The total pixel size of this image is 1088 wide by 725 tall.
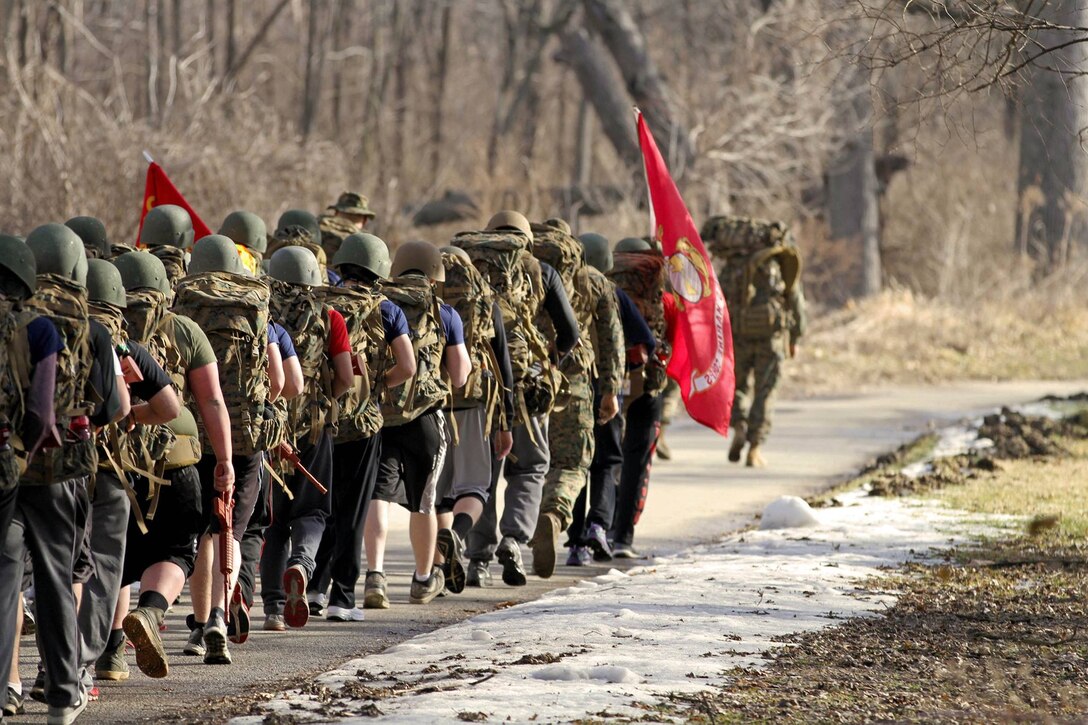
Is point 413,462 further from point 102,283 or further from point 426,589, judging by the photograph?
point 102,283

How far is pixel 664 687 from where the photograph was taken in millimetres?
6094

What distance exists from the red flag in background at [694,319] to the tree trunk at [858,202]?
20.5 meters

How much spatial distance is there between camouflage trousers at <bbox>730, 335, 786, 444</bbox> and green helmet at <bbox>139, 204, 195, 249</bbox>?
622 cm

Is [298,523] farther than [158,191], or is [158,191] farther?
[158,191]

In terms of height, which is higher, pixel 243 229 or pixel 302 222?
pixel 302 222

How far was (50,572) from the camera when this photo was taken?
18.5 ft

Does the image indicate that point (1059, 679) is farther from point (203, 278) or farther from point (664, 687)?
point (203, 278)

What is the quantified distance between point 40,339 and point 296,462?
7.90 feet

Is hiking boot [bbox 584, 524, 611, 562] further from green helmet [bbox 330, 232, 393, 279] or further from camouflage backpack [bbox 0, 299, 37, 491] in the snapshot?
camouflage backpack [bbox 0, 299, 37, 491]

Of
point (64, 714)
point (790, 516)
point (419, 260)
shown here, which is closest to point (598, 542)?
point (790, 516)

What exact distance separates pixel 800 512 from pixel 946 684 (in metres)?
4.68

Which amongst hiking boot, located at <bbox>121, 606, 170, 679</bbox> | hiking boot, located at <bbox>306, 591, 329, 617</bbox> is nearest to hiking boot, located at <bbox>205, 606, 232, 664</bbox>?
hiking boot, located at <bbox>121, 606, 170, 679</bbox>

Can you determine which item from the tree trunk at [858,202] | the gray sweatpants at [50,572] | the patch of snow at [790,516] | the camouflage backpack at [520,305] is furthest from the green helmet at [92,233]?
the tree trunk at [858,202]

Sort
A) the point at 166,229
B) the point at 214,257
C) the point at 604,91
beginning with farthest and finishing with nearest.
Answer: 1. the point at 604,91
2. the point at 166,229
3. the point at 214,257
